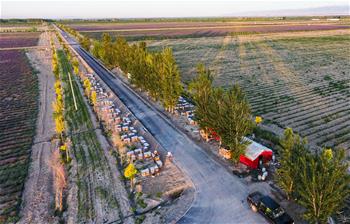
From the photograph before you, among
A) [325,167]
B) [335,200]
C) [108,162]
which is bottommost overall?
[108,162]

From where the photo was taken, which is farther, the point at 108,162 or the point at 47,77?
the point at 47,77

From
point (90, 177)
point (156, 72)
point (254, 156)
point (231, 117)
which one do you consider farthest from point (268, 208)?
point (156, 72)

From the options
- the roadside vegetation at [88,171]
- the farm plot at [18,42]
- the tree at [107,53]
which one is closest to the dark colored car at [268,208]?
the roadside vegetation at [88,171]

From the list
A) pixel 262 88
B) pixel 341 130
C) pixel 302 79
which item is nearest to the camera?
pixel 341 130

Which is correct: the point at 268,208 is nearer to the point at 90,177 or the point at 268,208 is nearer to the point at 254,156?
the point at 254,156

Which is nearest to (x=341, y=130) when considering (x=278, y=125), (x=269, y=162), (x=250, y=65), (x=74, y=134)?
(x=278, y=125)

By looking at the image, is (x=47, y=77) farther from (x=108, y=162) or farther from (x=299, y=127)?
(x=299, y=127)
